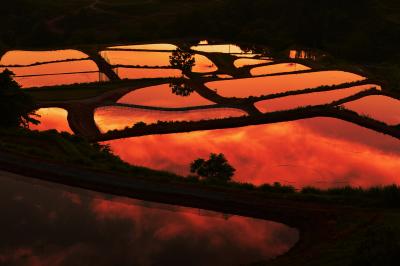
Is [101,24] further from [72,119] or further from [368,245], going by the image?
[368,245]

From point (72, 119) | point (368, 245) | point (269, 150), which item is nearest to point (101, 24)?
point (72, 119)

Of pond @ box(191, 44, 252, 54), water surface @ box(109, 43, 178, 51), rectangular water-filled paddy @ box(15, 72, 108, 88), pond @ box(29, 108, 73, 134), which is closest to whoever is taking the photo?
pond @ box(29, 108, 73, 134)

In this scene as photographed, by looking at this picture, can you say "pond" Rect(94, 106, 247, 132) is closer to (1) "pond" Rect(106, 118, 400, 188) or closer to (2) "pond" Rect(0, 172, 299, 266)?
(1) "pond" Rect(106, 118, 400, 188)

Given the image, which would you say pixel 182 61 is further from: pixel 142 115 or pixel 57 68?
pixel 142 115

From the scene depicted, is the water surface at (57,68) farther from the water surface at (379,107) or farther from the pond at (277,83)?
the water surface at (379,107)

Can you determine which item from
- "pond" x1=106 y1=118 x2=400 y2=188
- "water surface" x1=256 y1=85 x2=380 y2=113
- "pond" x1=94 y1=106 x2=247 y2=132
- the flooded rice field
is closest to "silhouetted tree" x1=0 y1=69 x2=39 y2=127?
the flooded rice field
